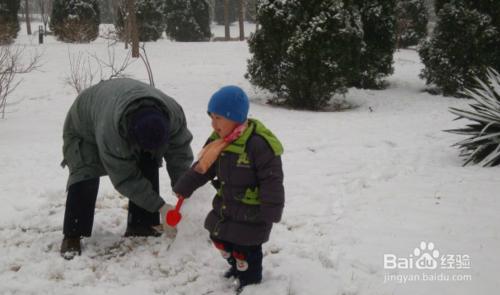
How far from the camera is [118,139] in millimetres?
2865

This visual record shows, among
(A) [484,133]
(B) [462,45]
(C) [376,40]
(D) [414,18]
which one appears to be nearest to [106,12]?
(D) [414,18]

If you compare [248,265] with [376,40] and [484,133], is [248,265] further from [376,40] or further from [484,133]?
[376,40]

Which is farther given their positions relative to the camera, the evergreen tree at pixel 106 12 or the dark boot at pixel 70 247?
the evergreen tree at pixel 106 12

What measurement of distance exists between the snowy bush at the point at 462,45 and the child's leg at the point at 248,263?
924 cm

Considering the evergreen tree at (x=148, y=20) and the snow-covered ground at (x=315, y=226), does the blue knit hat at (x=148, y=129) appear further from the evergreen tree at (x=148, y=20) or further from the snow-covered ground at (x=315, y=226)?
the evergreen tree at (x=148, y=20)

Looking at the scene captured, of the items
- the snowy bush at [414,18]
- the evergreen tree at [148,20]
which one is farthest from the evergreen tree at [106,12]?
the snowy bush at [414,18]

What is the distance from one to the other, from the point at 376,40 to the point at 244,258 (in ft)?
34.7

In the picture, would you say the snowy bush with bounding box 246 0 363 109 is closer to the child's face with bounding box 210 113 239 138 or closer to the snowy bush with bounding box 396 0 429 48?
the child's face with bounding box 210 113 239 138

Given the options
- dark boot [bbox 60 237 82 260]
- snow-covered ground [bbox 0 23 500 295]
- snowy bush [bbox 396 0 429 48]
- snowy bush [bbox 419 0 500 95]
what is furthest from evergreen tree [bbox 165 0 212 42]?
dark boot [bbox 60 237 82 260]

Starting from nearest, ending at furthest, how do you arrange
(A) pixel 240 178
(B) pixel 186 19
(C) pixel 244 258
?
(A) pixel 240 178 → (C) pixel 244 258 → (B) pixel 186 19

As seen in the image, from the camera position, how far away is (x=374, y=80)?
484 inches

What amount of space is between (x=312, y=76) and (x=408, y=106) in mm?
2636

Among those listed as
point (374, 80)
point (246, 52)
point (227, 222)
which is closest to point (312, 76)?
A: point (374, 80)

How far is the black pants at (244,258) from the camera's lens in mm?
2764
